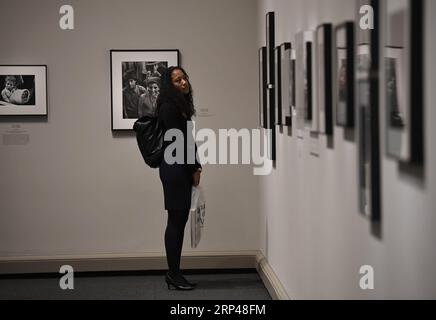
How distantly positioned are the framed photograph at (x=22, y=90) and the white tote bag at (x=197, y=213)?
185 cm

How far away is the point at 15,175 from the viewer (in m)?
7.13

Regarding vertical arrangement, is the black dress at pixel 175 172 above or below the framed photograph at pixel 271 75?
below

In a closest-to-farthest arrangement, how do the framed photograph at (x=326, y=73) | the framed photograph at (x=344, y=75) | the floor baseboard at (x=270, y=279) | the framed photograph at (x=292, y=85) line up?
the framed photograph at (x=344, y=75) → the framed photograph at (x=326, y=73) → the framed photograph at (x=292, y=85) → the floor baseboard at (x=270, y=279)

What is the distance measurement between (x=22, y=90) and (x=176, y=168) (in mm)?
1978

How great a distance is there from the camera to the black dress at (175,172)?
6.01 m

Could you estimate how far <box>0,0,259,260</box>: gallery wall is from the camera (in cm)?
712

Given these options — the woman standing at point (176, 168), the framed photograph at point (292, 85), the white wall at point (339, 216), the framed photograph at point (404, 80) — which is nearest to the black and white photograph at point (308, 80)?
the white wall at point (339, 216)

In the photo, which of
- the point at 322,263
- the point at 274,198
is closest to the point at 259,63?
the point at 274,198

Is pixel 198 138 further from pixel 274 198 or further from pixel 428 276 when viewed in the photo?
pixel 428 276

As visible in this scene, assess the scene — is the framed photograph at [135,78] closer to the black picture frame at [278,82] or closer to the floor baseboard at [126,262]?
the floor baseboard at [126,262]

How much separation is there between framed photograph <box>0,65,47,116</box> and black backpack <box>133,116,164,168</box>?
141cm

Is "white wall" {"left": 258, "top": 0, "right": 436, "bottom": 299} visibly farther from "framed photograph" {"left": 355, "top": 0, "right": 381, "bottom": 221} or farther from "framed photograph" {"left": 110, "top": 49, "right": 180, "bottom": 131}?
"framed photograph" {"left": 110, "top": 49, "right": 180, "bottom": 131}

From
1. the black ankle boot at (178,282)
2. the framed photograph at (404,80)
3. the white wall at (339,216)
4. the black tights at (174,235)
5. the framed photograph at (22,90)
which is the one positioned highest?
the framed photograph at (22,90)

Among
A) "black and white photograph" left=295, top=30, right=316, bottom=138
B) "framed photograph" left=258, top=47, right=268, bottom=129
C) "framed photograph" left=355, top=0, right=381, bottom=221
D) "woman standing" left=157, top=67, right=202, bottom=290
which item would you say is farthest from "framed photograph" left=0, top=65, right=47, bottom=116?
"framed photograph" left=355, top=0, right=381, bottom=221
